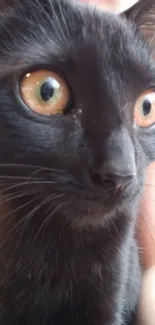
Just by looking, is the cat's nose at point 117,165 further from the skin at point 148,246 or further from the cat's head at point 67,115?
the skin at point 148,246

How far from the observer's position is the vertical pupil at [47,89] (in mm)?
656

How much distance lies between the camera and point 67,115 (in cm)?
67

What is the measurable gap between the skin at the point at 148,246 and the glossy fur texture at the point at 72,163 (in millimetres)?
153

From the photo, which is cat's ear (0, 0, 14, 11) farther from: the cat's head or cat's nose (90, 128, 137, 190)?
cat's nose (90, 128, 137, 190)

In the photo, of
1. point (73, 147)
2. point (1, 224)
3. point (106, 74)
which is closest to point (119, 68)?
point (106, 74)

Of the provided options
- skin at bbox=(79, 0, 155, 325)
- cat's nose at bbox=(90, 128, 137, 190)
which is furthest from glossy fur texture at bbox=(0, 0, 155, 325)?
skin at bbox=(79, 0, 155, 325)

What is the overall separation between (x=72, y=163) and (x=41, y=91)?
0.10 m

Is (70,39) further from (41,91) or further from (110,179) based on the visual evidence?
(110,179)

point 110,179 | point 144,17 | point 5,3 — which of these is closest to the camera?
point 110,179

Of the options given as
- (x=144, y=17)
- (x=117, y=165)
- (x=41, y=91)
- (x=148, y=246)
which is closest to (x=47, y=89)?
(x=41, y=91)

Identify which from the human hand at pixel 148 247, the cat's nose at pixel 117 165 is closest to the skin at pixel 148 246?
the human hand at pixel 148 247

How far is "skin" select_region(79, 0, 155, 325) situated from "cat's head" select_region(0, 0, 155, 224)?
0.25 m

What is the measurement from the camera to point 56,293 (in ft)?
Result: 2.44

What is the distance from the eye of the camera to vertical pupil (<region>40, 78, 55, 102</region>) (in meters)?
0.66
